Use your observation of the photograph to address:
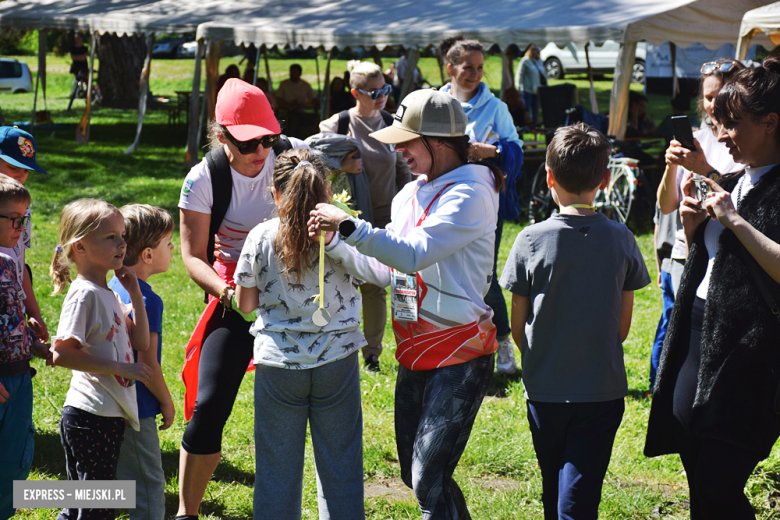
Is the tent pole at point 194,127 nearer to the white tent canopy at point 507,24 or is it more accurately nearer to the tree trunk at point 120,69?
the white tent canopy at point 507,24

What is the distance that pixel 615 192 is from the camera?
971cm

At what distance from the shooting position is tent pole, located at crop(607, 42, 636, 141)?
10.4 m

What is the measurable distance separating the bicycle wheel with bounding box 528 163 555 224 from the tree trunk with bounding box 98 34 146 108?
1416 cm

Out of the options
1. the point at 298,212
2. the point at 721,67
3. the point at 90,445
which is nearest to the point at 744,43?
the point at 721,67

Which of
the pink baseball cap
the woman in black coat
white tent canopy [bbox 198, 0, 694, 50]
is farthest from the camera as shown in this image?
white tent canopy [bbox 198, 0, 694, 50]

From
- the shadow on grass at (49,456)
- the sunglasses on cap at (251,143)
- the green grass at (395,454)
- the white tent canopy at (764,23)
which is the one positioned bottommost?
the green grass at (395,454)

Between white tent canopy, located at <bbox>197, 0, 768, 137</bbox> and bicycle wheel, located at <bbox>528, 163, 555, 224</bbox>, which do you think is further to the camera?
white tent canopy, located at <bbox>197, 0, 768, 137</bbox>

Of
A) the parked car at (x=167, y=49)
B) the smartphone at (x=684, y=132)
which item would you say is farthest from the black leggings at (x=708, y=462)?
the parked car at (x=167, y=49)

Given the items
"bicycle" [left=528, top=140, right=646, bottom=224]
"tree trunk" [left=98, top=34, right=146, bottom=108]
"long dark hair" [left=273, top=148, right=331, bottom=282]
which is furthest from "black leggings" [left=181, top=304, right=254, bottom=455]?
"tree trunk" [left=98, top=34, right=146, bottom=108]

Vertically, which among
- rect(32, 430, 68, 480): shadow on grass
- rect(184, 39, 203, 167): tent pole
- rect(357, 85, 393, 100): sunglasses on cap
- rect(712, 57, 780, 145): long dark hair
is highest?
rect(712, 57, 780, 145): long dark hair

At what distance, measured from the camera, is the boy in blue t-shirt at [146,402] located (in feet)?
9.99

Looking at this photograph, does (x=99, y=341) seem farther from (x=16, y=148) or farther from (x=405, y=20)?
(x=405, y=20)

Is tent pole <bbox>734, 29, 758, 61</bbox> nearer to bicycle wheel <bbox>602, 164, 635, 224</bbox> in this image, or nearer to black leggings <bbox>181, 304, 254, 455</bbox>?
bicycle wheel <bbox>602, 164, 635, 224</bbox>

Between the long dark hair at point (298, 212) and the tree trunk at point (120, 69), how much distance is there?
1927 cm
